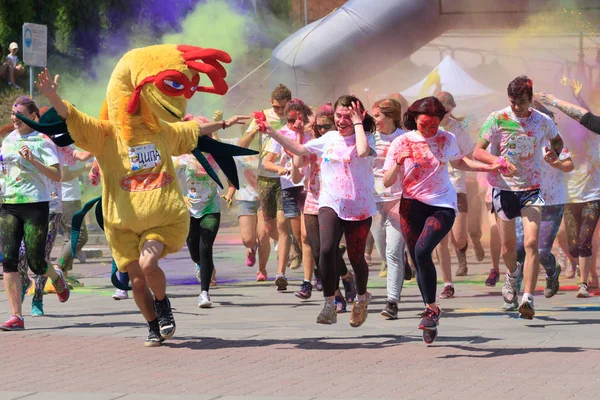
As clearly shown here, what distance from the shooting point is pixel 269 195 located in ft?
42.9

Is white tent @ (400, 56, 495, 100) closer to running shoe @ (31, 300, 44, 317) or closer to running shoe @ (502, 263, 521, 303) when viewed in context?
running shoe @ (502, 263, 521, 303)

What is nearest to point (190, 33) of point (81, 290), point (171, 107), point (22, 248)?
point (81, 290)

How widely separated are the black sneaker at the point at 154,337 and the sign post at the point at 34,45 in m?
10.5

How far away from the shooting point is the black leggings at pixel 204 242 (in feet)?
36.3

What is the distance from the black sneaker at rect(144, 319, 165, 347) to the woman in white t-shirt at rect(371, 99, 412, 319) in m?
1.92

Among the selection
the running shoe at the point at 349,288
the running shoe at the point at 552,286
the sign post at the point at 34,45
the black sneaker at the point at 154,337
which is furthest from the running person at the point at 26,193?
the sign post at the point at 34,45

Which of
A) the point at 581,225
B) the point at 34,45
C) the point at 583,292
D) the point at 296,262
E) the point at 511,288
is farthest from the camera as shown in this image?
the point at 34,45

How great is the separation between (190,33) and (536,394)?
2646cm

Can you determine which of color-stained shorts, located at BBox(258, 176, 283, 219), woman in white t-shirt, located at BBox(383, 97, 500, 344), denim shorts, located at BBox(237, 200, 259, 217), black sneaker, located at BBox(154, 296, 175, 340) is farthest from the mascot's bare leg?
denim shorts, located at BBox(237, 200, 259, 217)

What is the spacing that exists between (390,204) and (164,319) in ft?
9.63

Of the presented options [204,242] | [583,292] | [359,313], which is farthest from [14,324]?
[583,292]

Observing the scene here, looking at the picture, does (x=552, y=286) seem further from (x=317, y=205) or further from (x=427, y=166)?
(x=427, y=166)

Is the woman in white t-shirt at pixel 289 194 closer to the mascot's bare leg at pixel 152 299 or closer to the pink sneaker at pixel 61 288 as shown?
the pink sneaker at pixel 61 288

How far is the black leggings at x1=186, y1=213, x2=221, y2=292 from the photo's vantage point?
1107 centimetres
